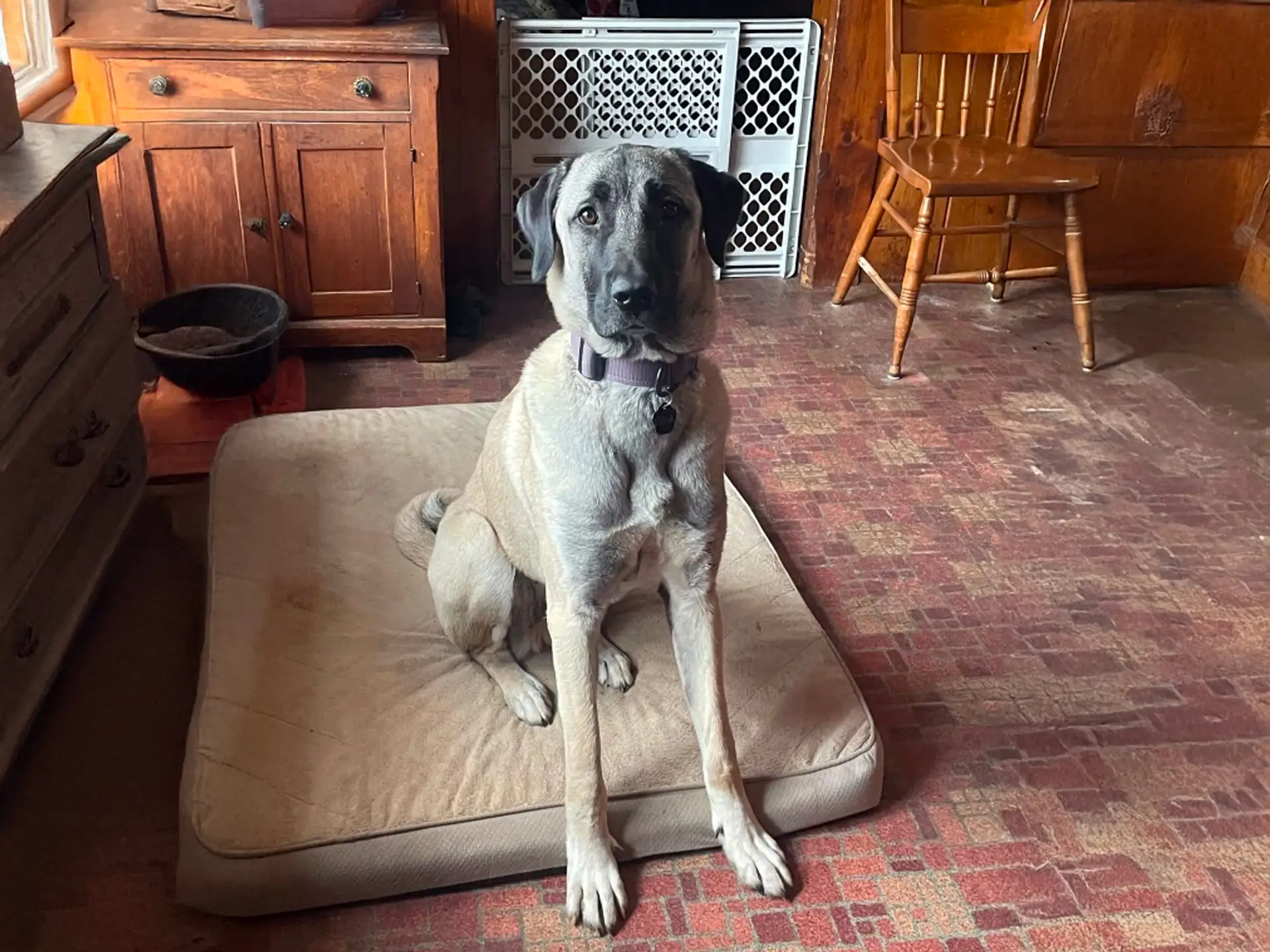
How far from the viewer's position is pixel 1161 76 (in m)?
3.43

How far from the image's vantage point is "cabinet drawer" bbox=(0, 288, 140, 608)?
1.72 meters

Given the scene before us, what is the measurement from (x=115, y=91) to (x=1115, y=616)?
8.39 feet

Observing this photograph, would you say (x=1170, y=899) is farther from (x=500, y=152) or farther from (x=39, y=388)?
(x=500, y=152)

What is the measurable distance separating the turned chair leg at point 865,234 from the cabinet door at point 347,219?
136 cm

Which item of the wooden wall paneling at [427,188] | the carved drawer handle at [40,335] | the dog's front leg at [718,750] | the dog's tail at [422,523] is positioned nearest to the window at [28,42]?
the wooden wall paneling at [427,188]

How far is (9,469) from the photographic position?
1733mm

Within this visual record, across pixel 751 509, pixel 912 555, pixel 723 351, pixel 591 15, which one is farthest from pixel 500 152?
pixel 912 555

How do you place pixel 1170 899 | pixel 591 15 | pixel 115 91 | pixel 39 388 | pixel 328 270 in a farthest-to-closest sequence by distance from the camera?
pixel 591 15
pixel 328 270
pixel 115 91
pixel 39 388
pixel 1170 899

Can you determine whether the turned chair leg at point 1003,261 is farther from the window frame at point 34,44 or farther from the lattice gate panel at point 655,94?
the window frame at point 34,44

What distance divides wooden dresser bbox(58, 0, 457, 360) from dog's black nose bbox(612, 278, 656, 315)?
1.59m

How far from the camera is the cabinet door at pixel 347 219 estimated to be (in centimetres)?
282

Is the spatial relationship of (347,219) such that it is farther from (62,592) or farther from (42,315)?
(62,592)

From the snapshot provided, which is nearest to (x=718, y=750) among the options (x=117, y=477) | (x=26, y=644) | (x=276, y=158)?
(x=26, y=644)

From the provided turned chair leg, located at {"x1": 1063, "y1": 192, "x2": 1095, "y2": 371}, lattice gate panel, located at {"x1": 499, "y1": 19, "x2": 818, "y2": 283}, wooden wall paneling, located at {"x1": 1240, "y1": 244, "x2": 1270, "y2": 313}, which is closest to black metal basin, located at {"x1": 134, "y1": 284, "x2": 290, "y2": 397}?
lattice gate panel, located at {"x1": 499, "y1": 19, "x2": 818, "y2": 283}
